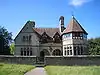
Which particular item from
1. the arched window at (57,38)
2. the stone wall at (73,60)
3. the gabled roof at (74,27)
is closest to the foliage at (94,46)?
the gabled roof at (74,27)

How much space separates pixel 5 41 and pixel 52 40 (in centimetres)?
1981

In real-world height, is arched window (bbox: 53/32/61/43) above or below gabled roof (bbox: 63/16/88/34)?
below

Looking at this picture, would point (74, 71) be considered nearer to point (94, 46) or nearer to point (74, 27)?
point (94, 46)

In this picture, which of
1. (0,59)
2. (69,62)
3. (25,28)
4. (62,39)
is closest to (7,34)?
(25,28)

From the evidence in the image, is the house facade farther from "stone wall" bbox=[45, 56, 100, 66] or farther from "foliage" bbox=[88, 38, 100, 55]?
"stone wall" bbox=[45, 56, 100, 66]

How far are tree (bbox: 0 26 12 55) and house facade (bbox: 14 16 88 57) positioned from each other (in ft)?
29.8

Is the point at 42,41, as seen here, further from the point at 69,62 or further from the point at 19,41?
the point at 69,62

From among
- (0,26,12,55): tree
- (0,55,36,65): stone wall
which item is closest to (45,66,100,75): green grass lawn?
(0,55,36,65): stone wall

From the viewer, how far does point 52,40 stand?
56062mm

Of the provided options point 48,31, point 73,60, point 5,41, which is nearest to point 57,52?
point 48,31

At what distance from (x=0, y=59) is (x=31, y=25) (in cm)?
1602

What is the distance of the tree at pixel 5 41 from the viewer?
62.0m

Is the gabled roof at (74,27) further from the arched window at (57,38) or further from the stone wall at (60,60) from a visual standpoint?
the stone wall at (60,60)

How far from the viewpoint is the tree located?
61969 millimetres
